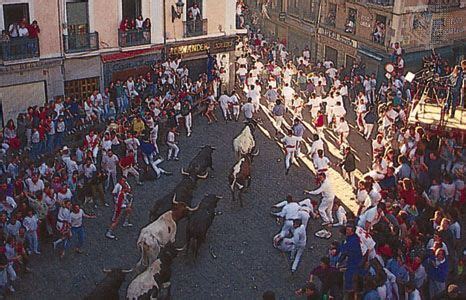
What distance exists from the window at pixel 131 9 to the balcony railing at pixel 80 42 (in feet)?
6.72

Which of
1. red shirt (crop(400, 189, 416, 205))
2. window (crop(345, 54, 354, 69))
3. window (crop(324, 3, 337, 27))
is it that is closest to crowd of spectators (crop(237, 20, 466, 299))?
red shirt (crop(400, 189, 416, 205))

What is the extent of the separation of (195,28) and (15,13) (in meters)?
9.48

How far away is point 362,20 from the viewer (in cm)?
3881

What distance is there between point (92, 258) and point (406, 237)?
8852mm

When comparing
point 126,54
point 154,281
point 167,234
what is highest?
point 126,54

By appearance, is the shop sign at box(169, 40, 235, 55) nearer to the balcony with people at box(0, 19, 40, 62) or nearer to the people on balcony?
the balcony with people at box(0, 19, 40, 62)

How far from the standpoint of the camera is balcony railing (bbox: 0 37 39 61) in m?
28.6

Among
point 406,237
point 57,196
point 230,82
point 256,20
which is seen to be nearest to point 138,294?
point 57,196

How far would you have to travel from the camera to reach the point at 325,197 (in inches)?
853

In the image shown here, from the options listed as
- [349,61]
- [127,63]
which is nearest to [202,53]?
[127,63]

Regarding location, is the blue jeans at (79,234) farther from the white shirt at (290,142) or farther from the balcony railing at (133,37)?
the balcony railing at (133,37)

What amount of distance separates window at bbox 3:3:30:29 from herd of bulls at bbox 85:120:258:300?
10.4m

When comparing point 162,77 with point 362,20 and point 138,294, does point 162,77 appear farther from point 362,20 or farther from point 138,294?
point 138,294

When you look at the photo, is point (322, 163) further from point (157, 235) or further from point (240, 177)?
point (157, 235)
